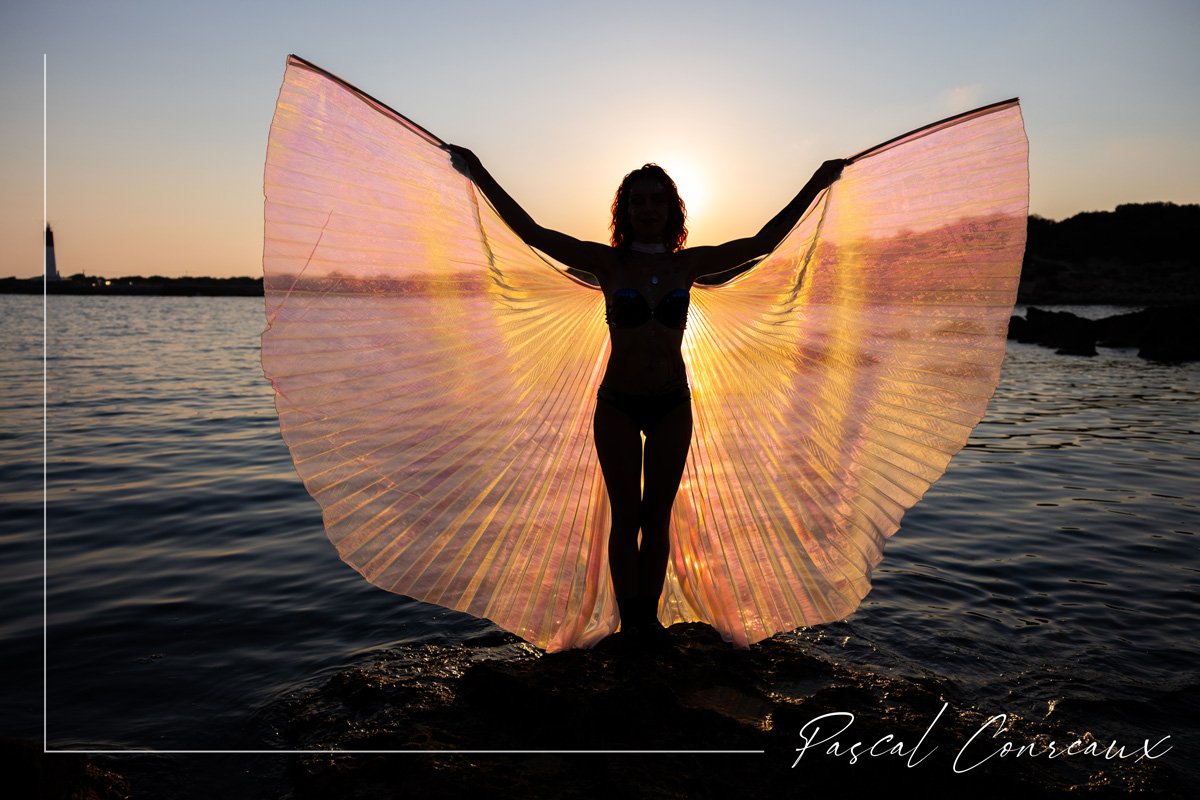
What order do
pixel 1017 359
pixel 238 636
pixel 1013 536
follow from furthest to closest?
pixel 1017 359 → pixel 1013 536 → pixel 238 636

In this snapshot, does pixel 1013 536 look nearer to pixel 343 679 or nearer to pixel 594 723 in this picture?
pixel 594 723

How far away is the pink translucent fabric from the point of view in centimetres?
412

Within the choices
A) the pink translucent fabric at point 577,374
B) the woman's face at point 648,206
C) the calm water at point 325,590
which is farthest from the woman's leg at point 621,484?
the calm water at point 325,590

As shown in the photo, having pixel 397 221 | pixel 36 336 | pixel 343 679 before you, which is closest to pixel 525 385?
pixel 397 221

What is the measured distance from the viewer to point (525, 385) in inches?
187

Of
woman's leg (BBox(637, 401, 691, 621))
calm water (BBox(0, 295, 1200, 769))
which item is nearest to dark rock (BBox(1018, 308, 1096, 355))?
calm water (BBox(0, 295, 1200, 769))

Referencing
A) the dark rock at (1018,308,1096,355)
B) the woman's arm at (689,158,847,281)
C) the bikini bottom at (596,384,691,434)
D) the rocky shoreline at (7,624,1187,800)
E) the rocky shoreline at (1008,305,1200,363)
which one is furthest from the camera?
the dark rock at (1018,308,1096,355)

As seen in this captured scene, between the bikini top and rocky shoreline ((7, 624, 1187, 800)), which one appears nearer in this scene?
rocky shoreline ((7, 624, 1187, 800))

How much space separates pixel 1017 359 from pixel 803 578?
2668cm

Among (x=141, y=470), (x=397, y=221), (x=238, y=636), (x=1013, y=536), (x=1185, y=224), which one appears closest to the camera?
(x=397, y=221)

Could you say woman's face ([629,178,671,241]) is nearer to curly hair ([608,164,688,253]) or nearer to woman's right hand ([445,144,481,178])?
curly hair ([608,164,688,253])

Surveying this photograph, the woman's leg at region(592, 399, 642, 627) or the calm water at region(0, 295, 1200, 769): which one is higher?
the woman's leg at region(592, 399, 642, 627)

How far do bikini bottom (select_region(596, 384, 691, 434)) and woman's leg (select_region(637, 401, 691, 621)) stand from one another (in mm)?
28

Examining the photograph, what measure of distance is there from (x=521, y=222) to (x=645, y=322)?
2.70 feet
